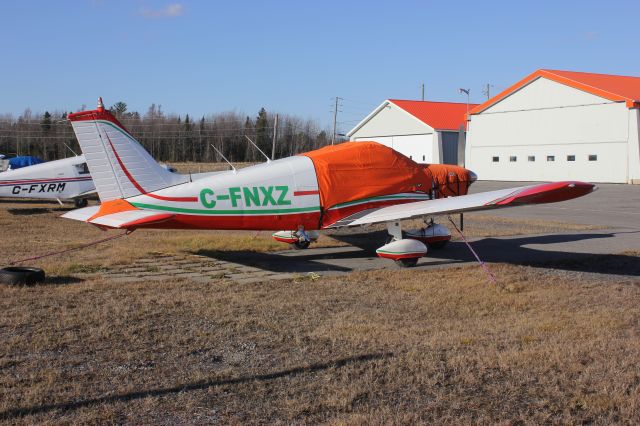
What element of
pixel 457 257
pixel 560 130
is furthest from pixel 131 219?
pixel 560 130

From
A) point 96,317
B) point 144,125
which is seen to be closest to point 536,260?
point 96,317

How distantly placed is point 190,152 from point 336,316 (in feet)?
216

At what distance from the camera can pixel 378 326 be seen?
6598 mm

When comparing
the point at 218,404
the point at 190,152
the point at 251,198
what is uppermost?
the point at 190,152

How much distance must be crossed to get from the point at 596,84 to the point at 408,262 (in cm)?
3508

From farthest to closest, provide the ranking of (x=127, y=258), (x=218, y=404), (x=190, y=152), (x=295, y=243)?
(x=190, y=152) < (x=295, y=243) < (x=127, y=258) < (x=218, y=404)

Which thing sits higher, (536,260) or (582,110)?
(582,110)

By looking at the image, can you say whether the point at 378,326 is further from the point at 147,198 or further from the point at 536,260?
the point at 536,260

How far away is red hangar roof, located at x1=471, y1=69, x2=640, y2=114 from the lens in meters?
37.7

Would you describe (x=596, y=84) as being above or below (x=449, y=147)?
above

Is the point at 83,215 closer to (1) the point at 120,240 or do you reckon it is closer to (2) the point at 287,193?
(1) the point at 120,240

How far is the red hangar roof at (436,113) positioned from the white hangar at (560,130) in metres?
Answer: 5.30

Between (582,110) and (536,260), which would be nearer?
(536,260)

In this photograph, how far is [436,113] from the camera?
180 feet
